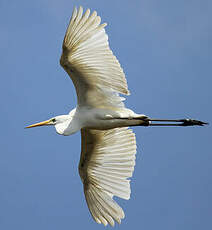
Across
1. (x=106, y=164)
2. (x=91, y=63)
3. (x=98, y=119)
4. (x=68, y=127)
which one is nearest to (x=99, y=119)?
(x=98, y=119)

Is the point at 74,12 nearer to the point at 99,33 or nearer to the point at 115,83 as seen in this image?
the point at 99,33

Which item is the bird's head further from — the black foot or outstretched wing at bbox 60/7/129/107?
the black foot

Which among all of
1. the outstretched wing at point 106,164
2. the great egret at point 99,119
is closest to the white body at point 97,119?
the great egret at point 99,119

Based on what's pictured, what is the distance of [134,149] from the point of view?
9664 mm

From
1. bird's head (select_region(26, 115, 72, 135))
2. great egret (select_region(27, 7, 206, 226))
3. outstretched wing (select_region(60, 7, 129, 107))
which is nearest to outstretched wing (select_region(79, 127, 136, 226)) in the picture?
great egret (select_region(27, 7, 206, 226))

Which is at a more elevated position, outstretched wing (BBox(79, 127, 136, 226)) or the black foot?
the black foot

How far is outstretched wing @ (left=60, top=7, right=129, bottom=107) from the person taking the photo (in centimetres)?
819

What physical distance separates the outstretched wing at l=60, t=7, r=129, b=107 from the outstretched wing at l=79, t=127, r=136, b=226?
1.09 metres

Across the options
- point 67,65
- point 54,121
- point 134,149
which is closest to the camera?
point 67,65

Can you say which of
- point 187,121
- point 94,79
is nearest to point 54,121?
point 94,79

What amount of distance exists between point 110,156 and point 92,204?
1.01 meters

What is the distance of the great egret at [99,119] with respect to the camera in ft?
27.2

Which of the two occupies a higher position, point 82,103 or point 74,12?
point 74,12

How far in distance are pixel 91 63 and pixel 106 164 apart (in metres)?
2.34
